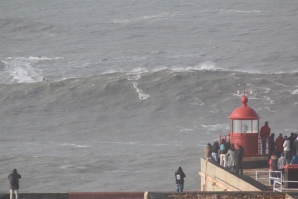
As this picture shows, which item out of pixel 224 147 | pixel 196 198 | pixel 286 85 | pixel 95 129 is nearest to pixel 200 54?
pixel 286 85

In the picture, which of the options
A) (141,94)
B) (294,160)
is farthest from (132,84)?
(294,160)

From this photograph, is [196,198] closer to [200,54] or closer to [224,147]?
[224,147]

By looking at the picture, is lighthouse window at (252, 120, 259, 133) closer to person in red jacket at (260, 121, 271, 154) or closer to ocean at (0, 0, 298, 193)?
person in red jacket at (260, 121, 271, 154)

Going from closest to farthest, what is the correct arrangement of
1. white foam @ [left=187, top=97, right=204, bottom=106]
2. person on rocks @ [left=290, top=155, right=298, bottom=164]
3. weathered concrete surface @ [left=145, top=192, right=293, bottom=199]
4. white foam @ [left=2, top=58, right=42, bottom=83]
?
weathered concrete surface @ [left=145, top=192, right=293, bottom=199]
person on rocks @ [left=290, top=155, right=298, bottom=164]
white foam @ [left=187, top=97, right=204, bottom=106]
white foam @ [left=2, top=58, right=42, bottom=83]

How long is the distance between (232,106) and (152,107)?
14.8 feet

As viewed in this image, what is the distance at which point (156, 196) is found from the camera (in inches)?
573

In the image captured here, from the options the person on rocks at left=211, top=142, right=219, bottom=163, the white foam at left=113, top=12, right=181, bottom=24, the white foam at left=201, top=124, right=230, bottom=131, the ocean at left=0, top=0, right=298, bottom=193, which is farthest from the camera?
the white foam at left=113, top=12, right=181, bottom=24

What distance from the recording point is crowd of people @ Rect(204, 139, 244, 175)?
1916 cm

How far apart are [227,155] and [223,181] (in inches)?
30.5

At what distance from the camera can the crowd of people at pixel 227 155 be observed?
62.8ft

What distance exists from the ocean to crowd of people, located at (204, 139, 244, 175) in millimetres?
9973

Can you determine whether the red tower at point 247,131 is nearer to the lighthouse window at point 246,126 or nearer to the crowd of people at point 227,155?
the lighthouse window at point 246,126

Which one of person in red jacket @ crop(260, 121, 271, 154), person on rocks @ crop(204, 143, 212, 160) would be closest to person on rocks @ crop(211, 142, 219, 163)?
person on rocks @ crop(204, 143, 212, 160)

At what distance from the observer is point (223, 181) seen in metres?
19.0
